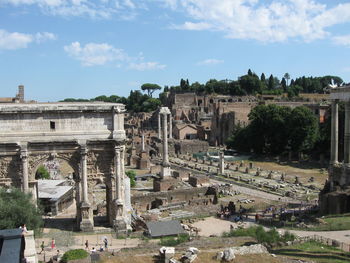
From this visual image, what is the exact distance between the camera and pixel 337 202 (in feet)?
89.3

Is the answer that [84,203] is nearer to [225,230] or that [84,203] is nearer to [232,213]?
[225,230]

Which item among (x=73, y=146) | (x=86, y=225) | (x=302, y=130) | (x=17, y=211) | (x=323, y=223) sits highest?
(x=73, y=146)

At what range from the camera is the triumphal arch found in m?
23.7

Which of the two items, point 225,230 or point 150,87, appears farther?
point 150,87

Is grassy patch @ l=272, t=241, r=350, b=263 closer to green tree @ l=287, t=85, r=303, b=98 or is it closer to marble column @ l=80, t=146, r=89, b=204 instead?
marble column @ l=80, t=146, r=89, b=204

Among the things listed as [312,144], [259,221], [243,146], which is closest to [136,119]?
[243,146]

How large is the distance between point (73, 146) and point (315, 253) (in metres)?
13.9

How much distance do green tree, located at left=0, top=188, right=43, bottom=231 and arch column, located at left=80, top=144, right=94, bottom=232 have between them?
336 centimetres

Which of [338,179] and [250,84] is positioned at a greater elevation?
[250,84]

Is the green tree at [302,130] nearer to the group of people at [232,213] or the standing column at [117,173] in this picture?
the group of people at [232,213]

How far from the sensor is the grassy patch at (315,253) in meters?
17.3

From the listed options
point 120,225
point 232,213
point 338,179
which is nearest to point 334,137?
point 338,179

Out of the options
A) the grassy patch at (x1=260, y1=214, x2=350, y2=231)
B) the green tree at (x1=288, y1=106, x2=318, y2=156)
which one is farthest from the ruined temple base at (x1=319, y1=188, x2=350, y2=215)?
the green tree at (x1=288, y1=106, x2=318, y2=156)

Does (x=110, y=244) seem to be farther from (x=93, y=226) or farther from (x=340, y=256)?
(x=340, y=256)
